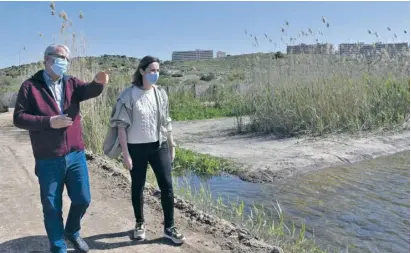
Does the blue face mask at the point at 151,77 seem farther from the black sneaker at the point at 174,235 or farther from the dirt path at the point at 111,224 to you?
the dirt path at the point at 111,224

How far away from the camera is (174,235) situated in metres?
5.31

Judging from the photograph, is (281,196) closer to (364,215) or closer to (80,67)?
(364,215)

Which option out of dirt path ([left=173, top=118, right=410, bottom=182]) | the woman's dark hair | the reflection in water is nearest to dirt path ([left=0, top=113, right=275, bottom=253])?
the reflection in water

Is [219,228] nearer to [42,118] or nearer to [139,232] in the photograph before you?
Result: [139,232]

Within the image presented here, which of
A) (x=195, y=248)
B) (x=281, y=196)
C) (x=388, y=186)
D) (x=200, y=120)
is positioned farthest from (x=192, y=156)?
(x=200, y=120)

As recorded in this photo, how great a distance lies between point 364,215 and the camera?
7.25m

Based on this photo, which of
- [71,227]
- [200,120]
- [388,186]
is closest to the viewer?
[71,227]

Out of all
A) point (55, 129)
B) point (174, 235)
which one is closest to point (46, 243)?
point (174, 235)

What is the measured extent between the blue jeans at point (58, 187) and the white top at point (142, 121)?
57 cm

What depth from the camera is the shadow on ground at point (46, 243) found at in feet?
17.3

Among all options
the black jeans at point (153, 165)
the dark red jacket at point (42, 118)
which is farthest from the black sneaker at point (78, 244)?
the dark red jacket at point (42, 118)

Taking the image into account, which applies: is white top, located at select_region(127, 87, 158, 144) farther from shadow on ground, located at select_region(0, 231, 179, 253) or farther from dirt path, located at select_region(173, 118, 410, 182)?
dirt path, located at select_region(173, 118, 410, 182)

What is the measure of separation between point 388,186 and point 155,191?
422 centimetres

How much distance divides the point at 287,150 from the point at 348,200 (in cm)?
351
